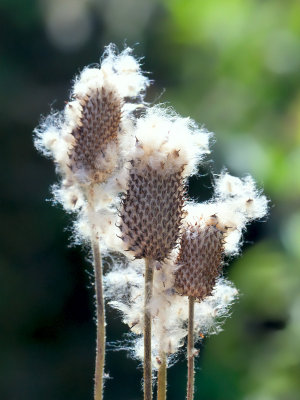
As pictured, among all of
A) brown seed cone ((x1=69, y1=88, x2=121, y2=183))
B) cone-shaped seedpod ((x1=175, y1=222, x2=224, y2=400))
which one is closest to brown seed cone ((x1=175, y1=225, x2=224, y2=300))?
cone-shaped seedpod ((x1=175, y1=222, x2=224, y2=400))

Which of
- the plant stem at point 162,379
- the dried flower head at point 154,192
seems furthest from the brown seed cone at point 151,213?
the plant stem at point 162,379

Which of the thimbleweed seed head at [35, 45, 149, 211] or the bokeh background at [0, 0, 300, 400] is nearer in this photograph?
the thimbleweed seed head at [35, 45, 149, 211]

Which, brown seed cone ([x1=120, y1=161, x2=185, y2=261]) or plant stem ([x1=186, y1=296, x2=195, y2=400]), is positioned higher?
brown seed cone ([x1=120, y1=161, x2=185, y2=261])

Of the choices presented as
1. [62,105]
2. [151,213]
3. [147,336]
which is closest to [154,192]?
[151,213]

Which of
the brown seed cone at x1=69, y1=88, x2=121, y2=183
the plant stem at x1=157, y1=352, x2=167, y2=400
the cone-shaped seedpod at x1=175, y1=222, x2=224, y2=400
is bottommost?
the plant stem at x1=157, y1=352, x2=167, y2=400

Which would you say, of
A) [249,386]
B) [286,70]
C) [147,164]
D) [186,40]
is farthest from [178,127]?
[186,40]

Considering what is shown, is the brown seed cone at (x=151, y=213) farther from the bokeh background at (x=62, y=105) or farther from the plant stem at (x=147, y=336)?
the bokeh background at (x=62, y=105)

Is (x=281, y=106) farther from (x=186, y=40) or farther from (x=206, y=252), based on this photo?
(x=206, y=252)

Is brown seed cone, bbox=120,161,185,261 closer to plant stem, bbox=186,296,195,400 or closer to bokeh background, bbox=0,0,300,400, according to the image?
plant stem, bbox=186,296,195,400
